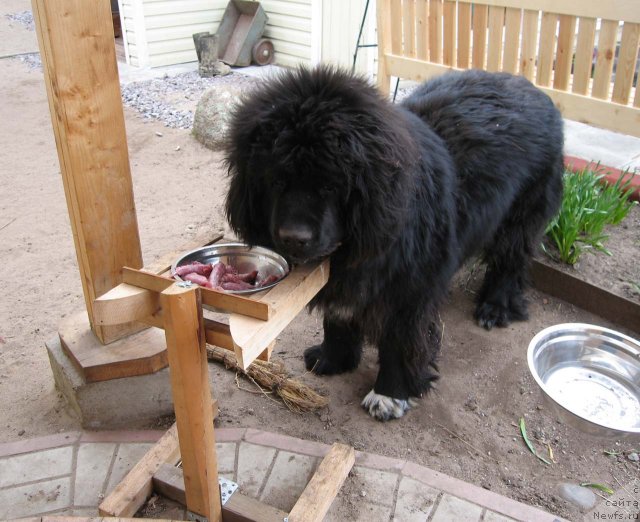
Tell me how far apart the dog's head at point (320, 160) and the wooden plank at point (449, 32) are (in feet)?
9.28

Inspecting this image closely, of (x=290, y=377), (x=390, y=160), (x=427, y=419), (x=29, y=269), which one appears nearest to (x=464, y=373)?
(x=427, y=419)

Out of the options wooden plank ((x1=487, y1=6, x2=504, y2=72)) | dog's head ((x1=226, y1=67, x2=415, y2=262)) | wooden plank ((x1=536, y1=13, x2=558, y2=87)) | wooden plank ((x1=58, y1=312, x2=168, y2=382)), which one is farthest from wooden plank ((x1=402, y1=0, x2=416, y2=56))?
wooden plank ((x1=58, y1=312, x2=168, y2=382))

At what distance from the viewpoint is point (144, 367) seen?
2.53 metres

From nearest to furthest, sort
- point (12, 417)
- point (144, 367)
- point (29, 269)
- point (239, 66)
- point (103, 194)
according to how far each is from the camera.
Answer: point (103, 194)
point (144, 367)
point (12, 417)
point (29, 269)
point (239, 66)

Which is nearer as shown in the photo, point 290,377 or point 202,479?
point 202,479

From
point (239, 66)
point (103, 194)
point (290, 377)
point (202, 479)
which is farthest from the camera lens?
point (239, 66)

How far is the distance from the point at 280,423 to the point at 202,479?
881 millimetres

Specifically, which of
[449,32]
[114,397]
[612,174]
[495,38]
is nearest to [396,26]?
[449,32]

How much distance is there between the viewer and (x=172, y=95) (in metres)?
7.57

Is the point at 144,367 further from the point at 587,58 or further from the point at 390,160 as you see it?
the point at 587,58

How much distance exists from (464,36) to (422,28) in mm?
402

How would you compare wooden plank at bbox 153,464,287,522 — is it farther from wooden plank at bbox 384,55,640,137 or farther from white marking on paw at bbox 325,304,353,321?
wooden plank at bbox 384,55,640,137

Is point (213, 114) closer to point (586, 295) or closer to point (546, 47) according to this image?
point (546, 47)

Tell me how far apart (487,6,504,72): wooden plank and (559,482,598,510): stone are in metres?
3.09
